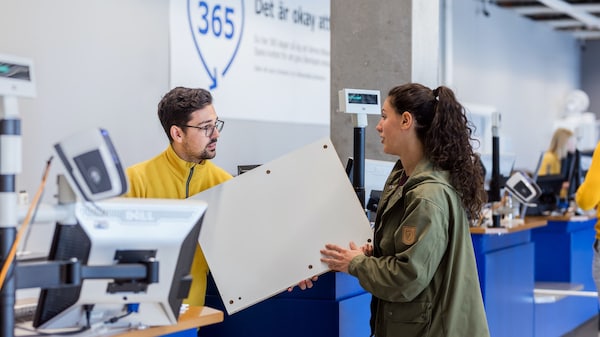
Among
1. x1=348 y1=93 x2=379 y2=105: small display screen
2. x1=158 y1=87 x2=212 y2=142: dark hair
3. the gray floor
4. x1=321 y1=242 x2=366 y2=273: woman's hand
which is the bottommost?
the gray floor

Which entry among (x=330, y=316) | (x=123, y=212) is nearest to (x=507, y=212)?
(x=330, y=316)

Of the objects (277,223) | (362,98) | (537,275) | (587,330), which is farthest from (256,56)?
(277,223)

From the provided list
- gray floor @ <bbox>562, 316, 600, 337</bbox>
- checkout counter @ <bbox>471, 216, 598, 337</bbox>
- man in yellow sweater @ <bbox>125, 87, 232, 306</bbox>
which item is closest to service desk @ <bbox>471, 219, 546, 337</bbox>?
checkout counter @ <bbox>471, 216, 598, 337</bbox>

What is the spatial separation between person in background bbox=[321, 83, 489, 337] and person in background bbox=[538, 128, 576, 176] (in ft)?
19.3

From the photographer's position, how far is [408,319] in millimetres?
2719

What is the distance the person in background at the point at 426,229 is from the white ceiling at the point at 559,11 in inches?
354

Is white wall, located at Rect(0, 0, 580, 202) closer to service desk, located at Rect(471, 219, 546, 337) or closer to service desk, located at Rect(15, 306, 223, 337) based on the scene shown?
service desk, located at Rect(471, 219, 546, 337)

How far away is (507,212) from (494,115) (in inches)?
29.3

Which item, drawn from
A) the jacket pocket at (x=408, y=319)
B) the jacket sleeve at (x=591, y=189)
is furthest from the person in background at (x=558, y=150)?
the jacket pocket at (x=408, y=319)

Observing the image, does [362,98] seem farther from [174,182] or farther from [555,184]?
[555,184]

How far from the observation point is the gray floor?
6734 mm

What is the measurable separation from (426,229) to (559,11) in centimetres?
1064

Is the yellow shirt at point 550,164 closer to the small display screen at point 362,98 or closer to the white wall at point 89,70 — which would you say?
the white wall at point 89,70

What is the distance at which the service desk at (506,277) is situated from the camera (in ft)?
16.1
